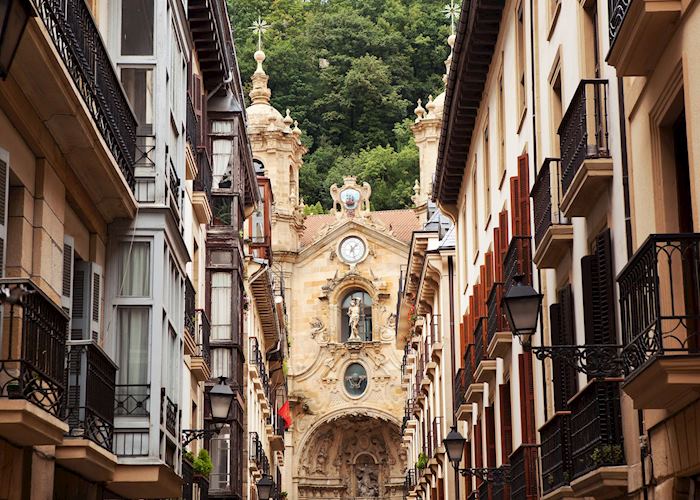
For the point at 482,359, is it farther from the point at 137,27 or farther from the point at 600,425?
the point at 600,425

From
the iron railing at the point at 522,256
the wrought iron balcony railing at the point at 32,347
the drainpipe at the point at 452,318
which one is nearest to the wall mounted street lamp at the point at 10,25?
the wrought iron balcony railing at the point at 32,347

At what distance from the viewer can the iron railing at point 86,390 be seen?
15.3 metres

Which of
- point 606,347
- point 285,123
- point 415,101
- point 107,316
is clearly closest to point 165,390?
point 107,316

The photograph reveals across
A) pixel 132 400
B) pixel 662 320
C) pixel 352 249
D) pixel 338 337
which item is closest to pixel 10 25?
pixel 662 320

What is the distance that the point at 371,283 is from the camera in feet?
291

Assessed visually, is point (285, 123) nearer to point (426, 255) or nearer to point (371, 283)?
point (371, 283)

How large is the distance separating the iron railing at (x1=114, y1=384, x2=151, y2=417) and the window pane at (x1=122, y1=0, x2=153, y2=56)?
15.6 feet

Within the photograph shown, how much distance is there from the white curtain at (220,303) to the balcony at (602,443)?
20.9 m

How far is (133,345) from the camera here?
19.0 metres

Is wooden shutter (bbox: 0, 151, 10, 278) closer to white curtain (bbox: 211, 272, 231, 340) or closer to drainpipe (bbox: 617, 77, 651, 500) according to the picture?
drainpipe (bbox: 617, 77, 651, 500)

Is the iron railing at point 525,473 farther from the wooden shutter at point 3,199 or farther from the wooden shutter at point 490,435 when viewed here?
the wooden shutter at point 3,199

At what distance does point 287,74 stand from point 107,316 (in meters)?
111

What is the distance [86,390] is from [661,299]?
670cm

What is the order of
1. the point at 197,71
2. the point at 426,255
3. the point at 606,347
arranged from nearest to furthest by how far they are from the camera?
the point at 606,347, the point at 197,71, the point at 426,255
